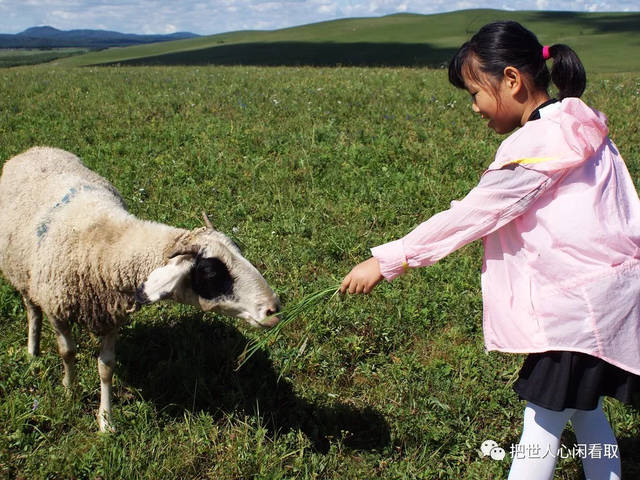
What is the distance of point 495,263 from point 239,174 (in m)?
5.61

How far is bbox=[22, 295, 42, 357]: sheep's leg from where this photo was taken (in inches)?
172

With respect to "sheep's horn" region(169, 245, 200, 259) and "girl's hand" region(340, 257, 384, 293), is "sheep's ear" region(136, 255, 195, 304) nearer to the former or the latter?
"sheep's horn" region(169, 245, 200, 259)

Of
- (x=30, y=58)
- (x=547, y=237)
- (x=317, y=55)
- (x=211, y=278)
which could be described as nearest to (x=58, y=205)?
(x=211, y=278)

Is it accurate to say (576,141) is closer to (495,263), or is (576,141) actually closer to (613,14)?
(495,263)

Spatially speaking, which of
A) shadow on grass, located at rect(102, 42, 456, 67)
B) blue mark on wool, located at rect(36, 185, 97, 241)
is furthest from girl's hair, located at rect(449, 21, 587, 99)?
shadow on grass, located at rect(102, 42, 456, 67)

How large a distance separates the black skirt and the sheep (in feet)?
5.15

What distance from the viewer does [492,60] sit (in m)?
2.49

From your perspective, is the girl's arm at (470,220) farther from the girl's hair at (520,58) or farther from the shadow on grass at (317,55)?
the shadow on grass at (317,55)

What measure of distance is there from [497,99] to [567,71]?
33cm

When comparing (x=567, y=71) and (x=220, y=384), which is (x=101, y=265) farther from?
(x=567, y=71)

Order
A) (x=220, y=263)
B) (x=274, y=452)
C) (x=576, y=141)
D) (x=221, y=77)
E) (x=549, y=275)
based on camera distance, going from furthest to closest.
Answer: (x=221, y=77) → (x=274, y=452) → (x=220, y=263) → (x=549, y=275) → (x=576, y=141)

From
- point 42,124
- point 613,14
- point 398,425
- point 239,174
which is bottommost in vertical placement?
point 398,425

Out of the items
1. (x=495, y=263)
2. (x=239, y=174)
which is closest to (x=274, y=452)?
(x=495, y=263)

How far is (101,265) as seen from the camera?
3.64 meters
